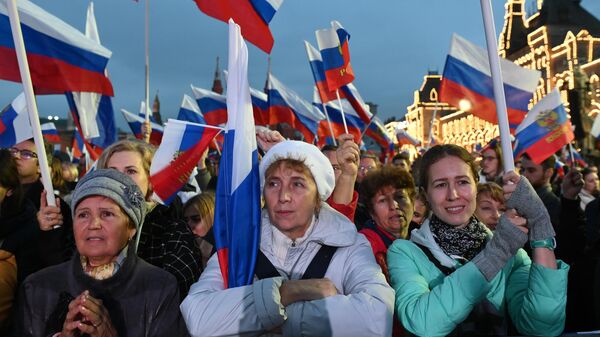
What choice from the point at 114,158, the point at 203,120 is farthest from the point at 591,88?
the point at 114,158

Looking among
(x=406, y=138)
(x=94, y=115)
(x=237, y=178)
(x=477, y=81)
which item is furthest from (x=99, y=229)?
(x=406, y=138)

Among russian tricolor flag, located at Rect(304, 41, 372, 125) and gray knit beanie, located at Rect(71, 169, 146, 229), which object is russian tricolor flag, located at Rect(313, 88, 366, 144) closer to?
russian tricolor flag, located at Rect(304, 41, 372, 125)

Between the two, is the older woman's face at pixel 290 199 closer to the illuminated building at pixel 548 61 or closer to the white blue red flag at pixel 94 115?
the white blue red flag at pixel 94 115

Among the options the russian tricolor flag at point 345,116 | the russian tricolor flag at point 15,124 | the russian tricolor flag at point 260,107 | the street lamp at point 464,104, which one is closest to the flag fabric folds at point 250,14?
the street lamp at point 464,104

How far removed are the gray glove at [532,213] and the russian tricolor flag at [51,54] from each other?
11.8 ft

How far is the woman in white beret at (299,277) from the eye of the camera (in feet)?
7.66

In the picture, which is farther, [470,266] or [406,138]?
[406,138]

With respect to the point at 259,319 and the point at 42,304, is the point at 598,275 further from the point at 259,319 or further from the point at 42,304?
the point at 42,304

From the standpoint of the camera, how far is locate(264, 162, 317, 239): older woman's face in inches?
109

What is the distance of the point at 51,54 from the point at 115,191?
7.81 ft

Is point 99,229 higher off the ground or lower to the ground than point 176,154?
lower

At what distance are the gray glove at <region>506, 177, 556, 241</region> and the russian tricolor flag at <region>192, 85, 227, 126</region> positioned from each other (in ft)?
32.0

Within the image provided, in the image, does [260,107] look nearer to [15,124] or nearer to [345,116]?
[345,116]

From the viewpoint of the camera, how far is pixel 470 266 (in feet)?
7.82
